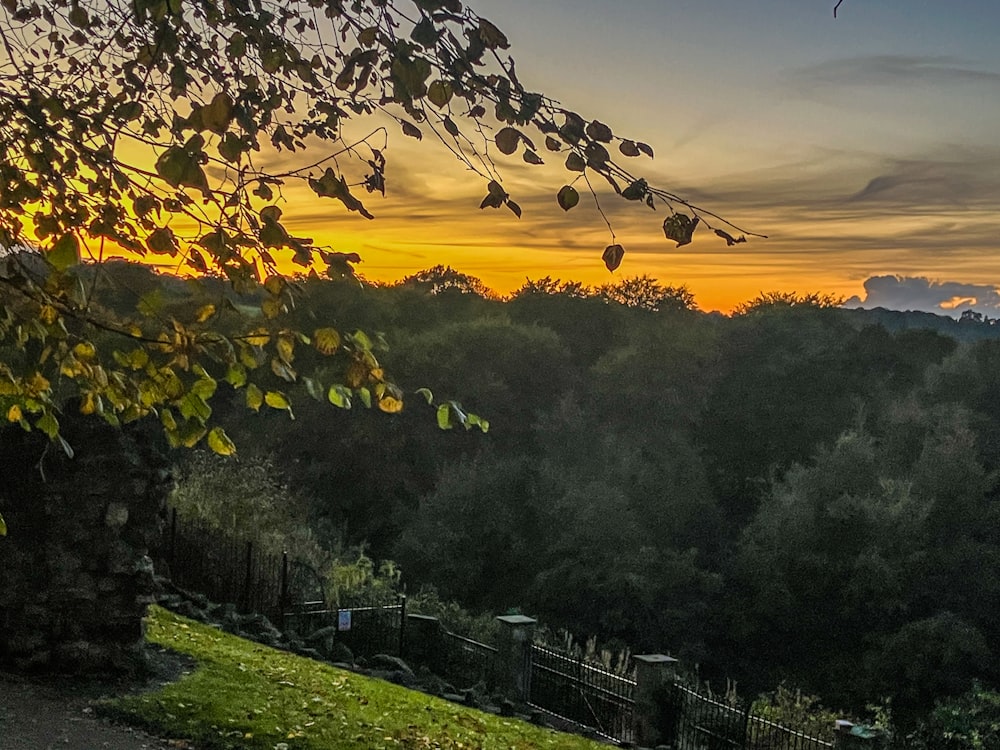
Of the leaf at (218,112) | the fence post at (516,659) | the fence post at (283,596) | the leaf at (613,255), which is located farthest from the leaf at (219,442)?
the fence post at (283,596)

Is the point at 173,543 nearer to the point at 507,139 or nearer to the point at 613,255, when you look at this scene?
the point at 507,139

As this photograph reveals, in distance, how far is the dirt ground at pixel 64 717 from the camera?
7.89 metres

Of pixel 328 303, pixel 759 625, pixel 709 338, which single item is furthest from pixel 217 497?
pixel 709 338

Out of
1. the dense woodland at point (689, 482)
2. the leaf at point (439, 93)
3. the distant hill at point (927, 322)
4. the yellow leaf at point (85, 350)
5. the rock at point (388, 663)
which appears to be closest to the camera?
the leaf at point (439, 93)

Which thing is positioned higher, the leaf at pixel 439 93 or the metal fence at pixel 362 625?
the leaf at pixel 439 93

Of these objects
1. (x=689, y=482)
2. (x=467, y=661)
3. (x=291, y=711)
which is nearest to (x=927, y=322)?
(x=689, y=482)

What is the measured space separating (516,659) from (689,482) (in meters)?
14.3

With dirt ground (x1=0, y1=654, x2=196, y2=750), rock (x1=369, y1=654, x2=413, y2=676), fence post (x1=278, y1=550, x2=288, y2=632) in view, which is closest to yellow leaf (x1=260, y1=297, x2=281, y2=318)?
dirt ground (x1=0, y1=654, x2=196, y2=750)

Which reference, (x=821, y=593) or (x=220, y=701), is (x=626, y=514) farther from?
(x=220, y=701)

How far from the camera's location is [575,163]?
294cm

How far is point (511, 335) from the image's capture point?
32.5 m

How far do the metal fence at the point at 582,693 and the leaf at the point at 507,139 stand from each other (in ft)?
36.8

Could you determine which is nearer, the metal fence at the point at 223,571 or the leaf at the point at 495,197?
the leaf at the point at 495,197

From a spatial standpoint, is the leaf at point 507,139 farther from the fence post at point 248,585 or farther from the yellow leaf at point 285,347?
the fence post at point 248,585
